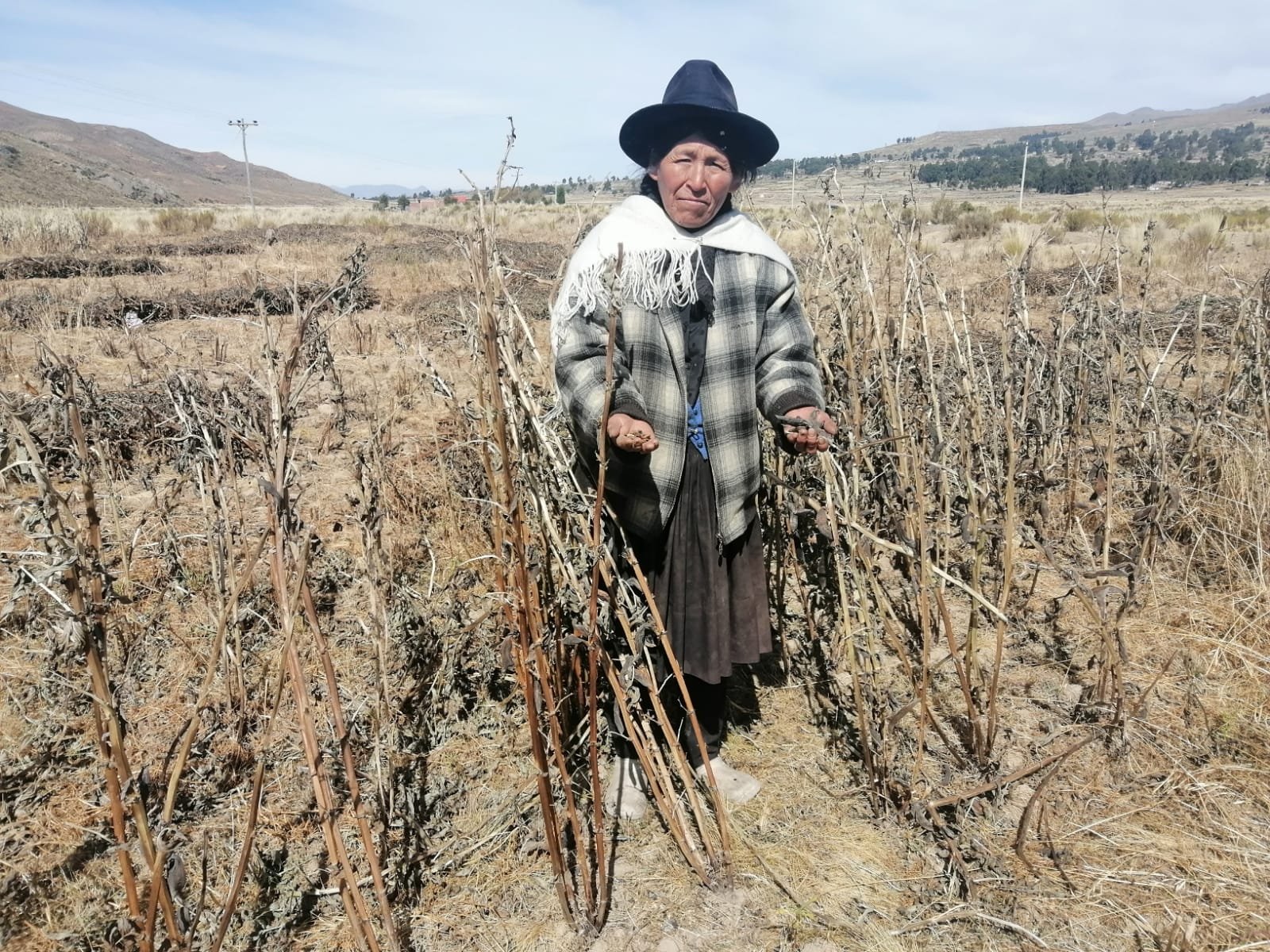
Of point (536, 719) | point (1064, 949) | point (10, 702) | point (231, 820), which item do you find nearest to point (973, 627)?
point (1064, 949)

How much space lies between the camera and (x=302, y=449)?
14.7ft

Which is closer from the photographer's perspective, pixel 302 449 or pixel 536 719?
pixel 536 719

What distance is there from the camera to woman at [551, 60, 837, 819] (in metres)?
1.62

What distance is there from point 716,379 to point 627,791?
1.12 m

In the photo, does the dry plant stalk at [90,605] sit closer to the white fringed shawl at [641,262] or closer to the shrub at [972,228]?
the white fringed shawl at [641,262]

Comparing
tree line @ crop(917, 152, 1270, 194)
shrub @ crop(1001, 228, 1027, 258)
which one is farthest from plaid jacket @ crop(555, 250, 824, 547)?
tree line @ crop(917, 152, 1270, 194)

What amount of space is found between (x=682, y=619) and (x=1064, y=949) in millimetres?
1030

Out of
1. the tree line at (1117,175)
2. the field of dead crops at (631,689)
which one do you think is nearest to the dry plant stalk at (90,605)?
the field of dead crops at (631,689)

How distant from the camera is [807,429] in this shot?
1.58m

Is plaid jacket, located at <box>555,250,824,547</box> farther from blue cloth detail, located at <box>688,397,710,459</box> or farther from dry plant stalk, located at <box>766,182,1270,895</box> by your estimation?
dry plant stalk, located at <box>766,182,1270,895</box>

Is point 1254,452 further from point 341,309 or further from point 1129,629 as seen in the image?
point 341,309

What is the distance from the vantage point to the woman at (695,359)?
63.8 inches

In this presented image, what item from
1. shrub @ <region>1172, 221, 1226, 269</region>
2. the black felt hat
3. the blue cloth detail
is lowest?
the blue cloth detail

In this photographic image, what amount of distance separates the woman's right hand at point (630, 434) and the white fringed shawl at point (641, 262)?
29 centimetres
